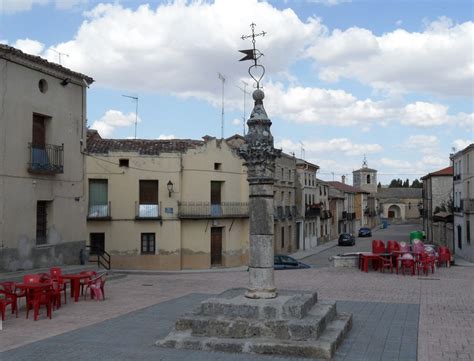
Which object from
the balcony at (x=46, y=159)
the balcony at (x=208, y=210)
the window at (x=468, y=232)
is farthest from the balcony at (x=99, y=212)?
the window at (x=468, y=232)

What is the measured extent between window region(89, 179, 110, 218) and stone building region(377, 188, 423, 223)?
290 feet

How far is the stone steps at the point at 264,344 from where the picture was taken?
28.5ft

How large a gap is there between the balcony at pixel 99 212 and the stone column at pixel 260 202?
2096cm

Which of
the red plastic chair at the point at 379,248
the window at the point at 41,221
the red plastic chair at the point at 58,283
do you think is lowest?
the red plastic chair at the point at 58,283

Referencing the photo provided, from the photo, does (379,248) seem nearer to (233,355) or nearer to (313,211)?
(233,355)

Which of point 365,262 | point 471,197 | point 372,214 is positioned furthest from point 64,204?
point 372,214

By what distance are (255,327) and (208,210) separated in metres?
21.8

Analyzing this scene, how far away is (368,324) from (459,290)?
657 cm

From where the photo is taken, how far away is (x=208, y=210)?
31.1 m

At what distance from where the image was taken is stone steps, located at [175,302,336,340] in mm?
9117

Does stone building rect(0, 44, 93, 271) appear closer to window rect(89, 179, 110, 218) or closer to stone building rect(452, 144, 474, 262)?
window rect(89, 179, 110, 218)

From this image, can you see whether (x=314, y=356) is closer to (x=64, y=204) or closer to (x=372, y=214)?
(x=64, y=204)

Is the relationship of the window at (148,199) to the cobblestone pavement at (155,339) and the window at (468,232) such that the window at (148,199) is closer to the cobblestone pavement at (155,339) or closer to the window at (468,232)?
the cobblestone pavement at (155,339)

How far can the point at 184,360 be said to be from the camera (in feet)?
27.8
